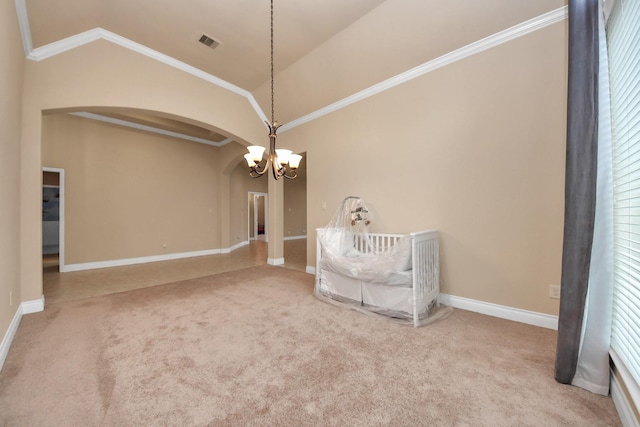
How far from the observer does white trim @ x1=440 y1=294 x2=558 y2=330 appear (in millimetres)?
2258

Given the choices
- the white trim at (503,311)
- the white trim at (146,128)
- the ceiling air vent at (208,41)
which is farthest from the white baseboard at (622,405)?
the white trim at (146,128)

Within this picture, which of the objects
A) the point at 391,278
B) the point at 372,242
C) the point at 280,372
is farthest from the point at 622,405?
the point at 372,242

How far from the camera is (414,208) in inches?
123

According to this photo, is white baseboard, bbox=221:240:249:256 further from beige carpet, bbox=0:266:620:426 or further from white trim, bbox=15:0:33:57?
white trim, bbox=15:0:33:57

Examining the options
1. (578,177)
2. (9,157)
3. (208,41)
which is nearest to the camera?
(578,177)

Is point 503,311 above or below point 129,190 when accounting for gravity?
below

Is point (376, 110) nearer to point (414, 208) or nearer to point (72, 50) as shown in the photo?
point (414, 208)

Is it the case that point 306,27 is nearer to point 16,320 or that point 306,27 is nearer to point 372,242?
point 372,242

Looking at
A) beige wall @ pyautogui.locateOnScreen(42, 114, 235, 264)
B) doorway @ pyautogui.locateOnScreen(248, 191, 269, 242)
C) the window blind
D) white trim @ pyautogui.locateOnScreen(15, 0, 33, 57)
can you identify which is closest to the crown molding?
white trim @ pyautogui.locateOnScreen(15, 0, 33, 57)

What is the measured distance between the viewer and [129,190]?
212 inches

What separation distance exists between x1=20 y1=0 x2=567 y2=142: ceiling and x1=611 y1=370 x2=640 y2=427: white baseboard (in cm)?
292

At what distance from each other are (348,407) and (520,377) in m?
1.15

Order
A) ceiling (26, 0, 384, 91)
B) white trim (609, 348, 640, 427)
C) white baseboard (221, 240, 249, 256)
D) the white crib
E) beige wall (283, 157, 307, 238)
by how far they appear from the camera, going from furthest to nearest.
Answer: beige wall (283, 157, 307, 238), white baseboard (221, 240, 249, 256), ceiling (26, 0, 384, 91), the white crib, white trim (609, 348, 640, 427)

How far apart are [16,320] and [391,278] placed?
3602 mm
